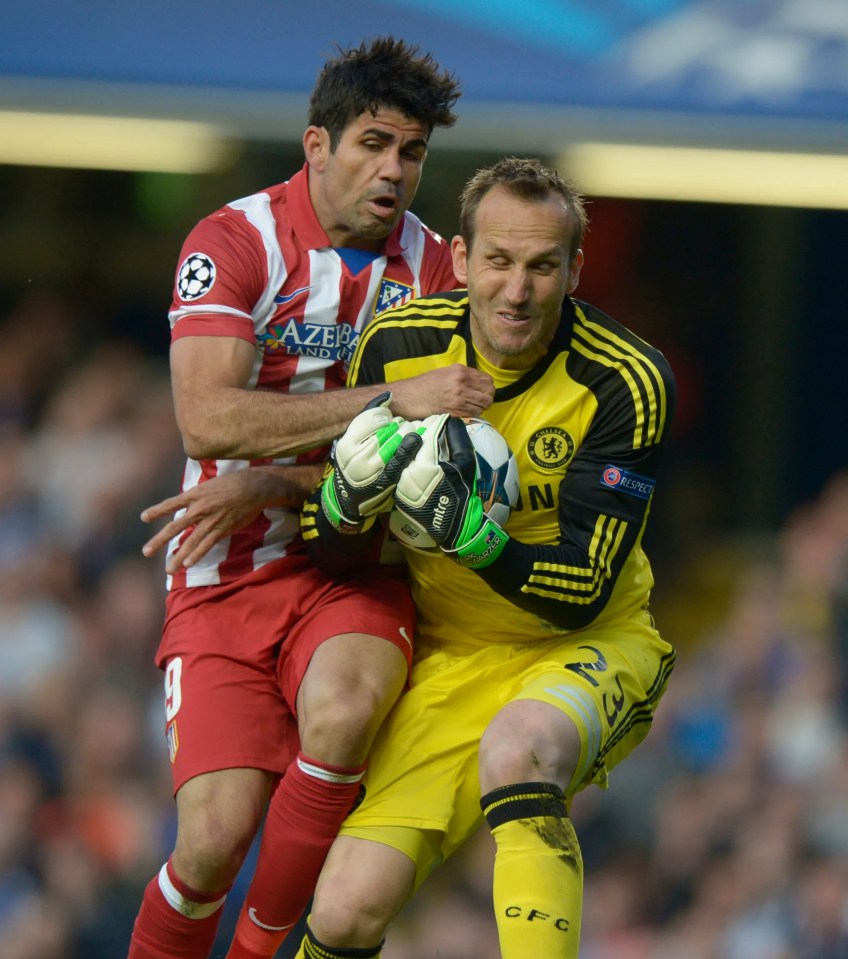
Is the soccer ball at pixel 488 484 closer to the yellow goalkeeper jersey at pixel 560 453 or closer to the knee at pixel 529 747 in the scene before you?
the yellow goalkeeper jersey at pixel 560 453

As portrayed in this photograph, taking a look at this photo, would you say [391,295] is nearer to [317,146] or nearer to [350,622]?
[317,146]

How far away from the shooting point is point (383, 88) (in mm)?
3732

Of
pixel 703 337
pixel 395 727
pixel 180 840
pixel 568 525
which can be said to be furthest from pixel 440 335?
pixel 703 337

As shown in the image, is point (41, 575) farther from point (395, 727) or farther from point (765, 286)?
point (395, 727)

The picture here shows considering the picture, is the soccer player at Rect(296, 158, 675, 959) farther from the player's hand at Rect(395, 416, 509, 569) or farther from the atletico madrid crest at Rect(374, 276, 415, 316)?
the atletico madrid crest at Rect(374, 276, 415, 316)

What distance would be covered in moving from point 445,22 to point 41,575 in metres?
3.15

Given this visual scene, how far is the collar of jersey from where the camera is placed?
380 centimetres

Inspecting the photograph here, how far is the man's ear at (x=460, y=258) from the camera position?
3.50 meters

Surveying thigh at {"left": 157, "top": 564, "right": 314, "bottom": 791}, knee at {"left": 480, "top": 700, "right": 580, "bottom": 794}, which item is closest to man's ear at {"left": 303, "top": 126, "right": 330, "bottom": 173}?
thigh at {"left": 157, "top": 564, "right": 314, "bottom": 791}

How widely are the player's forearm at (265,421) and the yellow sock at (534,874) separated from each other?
92 centimetres

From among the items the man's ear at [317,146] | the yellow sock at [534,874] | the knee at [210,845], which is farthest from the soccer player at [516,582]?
the man's ear at [317,146]

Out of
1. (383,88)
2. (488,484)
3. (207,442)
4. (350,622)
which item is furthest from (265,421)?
(383,88)

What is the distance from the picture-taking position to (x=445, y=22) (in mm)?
7125

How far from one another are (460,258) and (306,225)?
482mm
